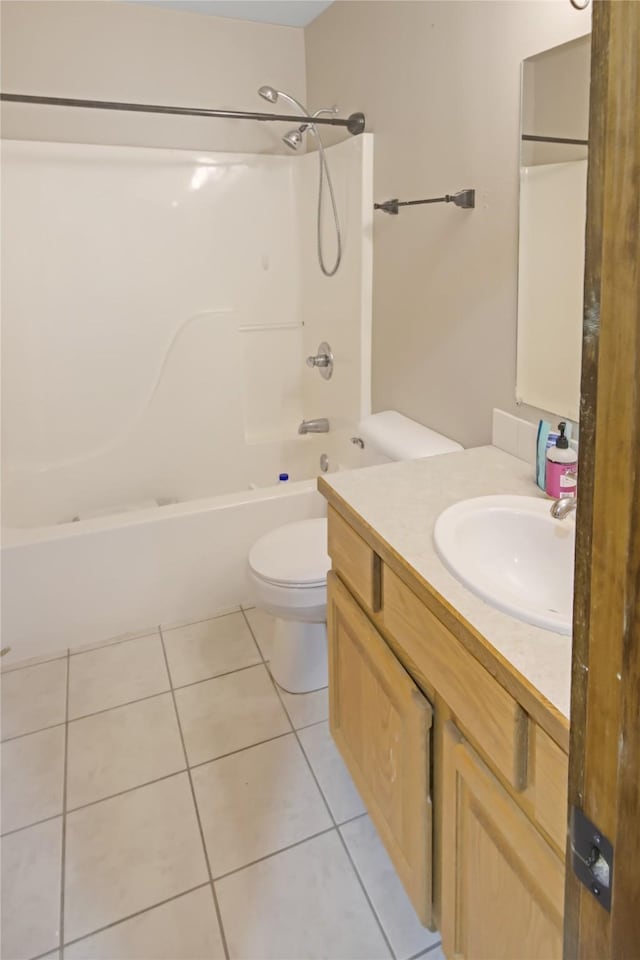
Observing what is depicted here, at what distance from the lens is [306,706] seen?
2.02 metres

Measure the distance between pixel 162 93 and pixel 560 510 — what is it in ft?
8.01

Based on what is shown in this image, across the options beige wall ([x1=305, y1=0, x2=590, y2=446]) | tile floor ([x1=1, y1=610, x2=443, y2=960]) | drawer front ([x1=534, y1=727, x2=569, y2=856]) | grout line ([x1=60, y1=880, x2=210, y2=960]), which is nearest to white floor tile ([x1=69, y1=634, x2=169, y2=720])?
tile floor ([x1=1, y1=610, x2=443, y2=960])

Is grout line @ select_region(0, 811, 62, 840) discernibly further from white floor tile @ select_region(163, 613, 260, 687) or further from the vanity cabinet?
the vanity cabinet

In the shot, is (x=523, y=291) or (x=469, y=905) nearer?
(x=469, y=905)

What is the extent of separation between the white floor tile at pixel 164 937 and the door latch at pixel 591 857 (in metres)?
1.18

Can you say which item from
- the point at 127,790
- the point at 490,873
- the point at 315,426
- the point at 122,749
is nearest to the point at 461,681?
the point at 490,873

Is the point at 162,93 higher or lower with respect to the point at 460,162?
higher

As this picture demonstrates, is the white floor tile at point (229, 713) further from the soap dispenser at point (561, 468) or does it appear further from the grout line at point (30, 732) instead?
the soap dispenser at point (561, 468)

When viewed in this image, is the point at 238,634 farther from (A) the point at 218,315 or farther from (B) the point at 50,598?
(A) the point at 218,315

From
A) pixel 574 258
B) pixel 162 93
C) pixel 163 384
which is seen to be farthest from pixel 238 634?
pixel 162 93

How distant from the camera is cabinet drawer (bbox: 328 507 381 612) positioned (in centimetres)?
132

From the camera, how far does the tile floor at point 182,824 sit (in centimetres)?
138

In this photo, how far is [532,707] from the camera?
0.84 metres

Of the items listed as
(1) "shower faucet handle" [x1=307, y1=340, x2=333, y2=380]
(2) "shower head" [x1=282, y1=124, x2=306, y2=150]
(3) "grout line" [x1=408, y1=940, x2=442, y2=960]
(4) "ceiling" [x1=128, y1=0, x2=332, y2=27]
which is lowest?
(3) "grout line" [x1=408, y1=940, x2=442, y2=960]
